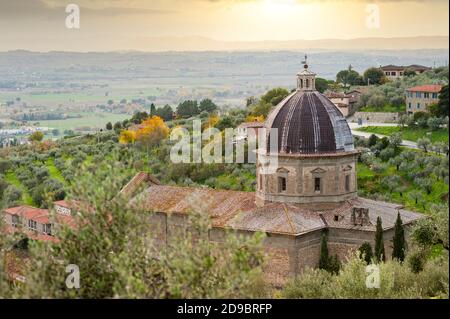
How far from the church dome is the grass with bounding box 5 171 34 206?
3396cm

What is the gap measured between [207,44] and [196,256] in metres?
65.1

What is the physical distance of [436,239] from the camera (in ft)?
109

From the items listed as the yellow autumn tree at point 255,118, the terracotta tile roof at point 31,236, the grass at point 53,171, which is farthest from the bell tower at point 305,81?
the grass at point 53,171

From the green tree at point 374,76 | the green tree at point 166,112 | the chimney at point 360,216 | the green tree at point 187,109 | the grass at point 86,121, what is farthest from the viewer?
the green tree at point 187,109

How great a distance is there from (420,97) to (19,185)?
37.3 meters

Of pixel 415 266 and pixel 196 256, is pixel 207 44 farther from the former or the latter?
pixel 196 256

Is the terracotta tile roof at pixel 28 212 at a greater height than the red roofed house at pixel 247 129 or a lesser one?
lesser

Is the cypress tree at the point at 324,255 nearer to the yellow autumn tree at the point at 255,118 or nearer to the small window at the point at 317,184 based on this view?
the small window at the point at 317,184

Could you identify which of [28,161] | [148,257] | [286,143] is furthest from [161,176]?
[148,257]

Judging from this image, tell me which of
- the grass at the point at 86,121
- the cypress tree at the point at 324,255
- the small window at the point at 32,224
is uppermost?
the grass at the point at 86,121

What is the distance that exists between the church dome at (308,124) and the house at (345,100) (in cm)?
3650

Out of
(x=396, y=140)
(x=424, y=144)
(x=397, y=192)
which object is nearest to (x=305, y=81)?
(x=397, y=192)

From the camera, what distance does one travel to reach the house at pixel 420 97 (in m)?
68.8

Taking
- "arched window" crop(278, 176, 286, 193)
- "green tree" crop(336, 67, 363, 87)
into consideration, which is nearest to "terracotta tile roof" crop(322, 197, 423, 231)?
"arched window" crop(278, 176, 286, 193)
